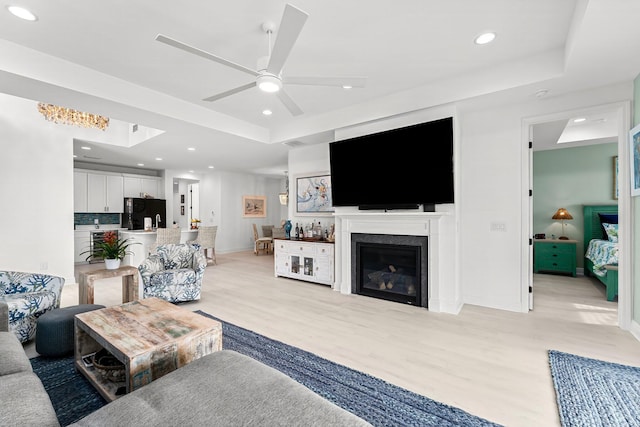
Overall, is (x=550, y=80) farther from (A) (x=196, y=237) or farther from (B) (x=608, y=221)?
(A) (x=196, y=237)

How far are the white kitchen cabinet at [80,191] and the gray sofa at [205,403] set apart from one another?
7.01 meters

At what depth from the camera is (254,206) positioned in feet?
33.0

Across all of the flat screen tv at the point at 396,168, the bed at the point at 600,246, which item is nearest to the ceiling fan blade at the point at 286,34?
the flat screen tv at the point at 396,168

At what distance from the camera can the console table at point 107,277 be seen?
3268 millimetres

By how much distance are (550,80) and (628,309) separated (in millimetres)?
2415

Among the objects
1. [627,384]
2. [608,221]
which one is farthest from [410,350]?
[608,221]

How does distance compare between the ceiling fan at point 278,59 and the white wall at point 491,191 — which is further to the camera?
the white wall at point 491,191

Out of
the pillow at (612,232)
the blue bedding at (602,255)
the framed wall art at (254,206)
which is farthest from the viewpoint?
the framed wall art at (254,206)

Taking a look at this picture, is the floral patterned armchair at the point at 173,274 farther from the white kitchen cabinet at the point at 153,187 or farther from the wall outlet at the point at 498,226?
the white kitchen cabinet at the point at 153,187

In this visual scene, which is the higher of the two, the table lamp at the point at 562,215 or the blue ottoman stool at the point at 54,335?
the table lamp at the point at 562,215

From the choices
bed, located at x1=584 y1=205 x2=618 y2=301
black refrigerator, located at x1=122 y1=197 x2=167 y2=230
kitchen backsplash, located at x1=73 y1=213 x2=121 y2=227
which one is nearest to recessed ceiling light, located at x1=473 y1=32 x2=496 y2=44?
bed, located at x1=584 y1=205 x2=618 y2=301

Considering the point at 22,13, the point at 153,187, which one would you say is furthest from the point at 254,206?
the point at 22,13

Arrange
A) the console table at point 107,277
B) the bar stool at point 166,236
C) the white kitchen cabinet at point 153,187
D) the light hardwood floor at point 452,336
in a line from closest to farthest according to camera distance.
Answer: the light hardwood floor at point 452,336 < the console table at point 107,277 < the bar stool at point 166,236 < the white kitchen cabinet at point 153,187

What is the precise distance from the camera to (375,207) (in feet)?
13.5
